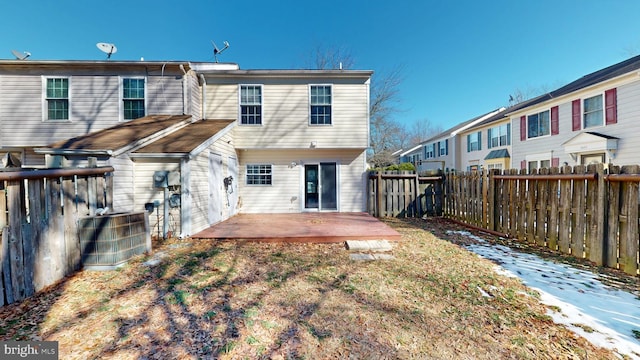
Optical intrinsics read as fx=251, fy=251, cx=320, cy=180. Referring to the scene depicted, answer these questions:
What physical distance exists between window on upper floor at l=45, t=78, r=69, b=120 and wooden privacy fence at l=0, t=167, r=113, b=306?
6866 mm

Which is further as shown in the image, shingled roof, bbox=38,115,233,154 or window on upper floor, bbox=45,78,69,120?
window on upper floor, bbox=45,78,69,120

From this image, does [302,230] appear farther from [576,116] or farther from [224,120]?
[576,116]

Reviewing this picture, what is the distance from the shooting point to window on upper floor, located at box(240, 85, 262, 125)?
9.40 meters

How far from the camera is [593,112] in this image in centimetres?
Answer: 1097

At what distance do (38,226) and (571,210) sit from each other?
864cm

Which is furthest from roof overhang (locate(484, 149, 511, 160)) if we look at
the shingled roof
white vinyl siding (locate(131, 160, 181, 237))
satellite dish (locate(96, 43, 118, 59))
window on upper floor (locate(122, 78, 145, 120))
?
satellite dish (locate(96, 43, 118, 59))

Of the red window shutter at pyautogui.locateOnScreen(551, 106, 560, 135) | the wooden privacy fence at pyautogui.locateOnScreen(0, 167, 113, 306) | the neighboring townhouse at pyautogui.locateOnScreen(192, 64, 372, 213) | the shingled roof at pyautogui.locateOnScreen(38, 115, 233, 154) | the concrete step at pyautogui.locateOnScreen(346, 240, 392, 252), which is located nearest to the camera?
the wooden privacy fence at pyautogui.locateOnScreen(0, 167, 113, 306)

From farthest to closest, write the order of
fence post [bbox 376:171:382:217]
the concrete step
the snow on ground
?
fence post [bbox 376:171:382:217]
the concrete step
the snow on ground

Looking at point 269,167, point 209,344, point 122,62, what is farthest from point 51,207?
point 122,62

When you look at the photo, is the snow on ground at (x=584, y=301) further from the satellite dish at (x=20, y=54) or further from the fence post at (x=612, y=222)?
the satellite dish at (x=20, y=54)

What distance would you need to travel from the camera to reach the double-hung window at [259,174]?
32.4 ft

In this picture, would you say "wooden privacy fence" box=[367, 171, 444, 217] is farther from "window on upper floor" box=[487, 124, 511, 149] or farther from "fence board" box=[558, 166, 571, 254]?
"window on upper floor" box=[487, 124, 511, 149]

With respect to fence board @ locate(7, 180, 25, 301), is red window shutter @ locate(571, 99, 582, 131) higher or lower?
higher

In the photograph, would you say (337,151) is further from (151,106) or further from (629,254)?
(629,254)
